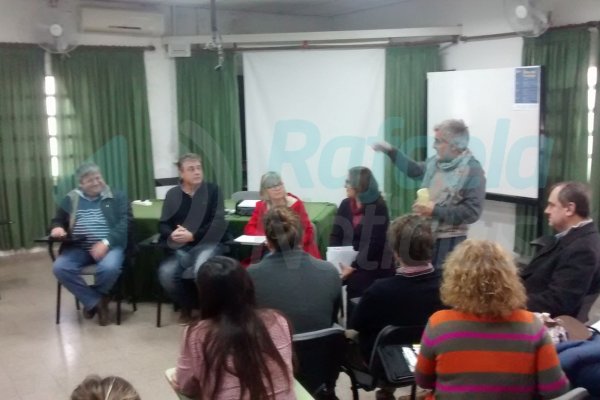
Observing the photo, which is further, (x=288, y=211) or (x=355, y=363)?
(x=288, y=211)

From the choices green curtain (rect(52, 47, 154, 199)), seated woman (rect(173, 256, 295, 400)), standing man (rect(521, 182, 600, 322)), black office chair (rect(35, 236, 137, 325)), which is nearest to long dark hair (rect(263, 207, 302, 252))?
seated woman (rect(173, 256, 295, 400))

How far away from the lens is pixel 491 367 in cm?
171

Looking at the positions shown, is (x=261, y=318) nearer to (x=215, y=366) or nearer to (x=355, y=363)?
(x=215, y=366)

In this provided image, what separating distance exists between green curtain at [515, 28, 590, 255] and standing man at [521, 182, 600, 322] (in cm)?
240

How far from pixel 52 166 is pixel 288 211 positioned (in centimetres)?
409

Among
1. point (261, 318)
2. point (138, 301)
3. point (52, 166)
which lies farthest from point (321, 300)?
point (52, 166)

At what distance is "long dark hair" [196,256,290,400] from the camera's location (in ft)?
5.57

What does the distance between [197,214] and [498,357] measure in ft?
8.90

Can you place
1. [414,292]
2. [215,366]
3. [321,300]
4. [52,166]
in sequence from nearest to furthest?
[215,366] → [414,292] → [321,300] → [52,166]

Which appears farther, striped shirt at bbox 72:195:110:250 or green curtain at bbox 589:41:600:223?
green curtain at bbox 589:41:600:223

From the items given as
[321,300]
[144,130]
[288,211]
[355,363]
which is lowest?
[355,363]

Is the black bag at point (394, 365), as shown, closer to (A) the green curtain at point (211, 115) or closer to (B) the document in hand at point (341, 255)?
(B) the document in hand at point (341, 255)

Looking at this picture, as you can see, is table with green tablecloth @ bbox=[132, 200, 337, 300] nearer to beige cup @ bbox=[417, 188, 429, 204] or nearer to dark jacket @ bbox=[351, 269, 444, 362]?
beige cup @ bbox=[417, 188, 429, 204]

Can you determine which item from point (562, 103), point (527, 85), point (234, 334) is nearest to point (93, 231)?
point (234, 334)
